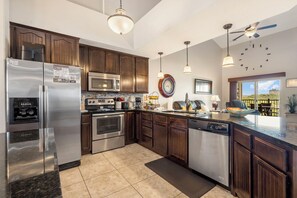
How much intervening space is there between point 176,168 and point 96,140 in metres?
1.80

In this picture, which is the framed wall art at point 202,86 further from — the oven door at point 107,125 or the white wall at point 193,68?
the oven door at point 107,125

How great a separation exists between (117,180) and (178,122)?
1.34 metres

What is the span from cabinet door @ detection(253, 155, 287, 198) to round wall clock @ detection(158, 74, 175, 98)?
3775 mm

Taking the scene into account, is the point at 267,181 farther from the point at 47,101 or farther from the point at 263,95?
the point at 263,95

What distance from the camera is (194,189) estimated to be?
6.19 feet

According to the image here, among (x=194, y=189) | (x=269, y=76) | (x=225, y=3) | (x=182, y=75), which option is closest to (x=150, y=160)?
(x=194, y=189)

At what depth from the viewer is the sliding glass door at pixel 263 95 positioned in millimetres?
5871

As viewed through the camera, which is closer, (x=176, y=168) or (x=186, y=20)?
(x=186, y=20)

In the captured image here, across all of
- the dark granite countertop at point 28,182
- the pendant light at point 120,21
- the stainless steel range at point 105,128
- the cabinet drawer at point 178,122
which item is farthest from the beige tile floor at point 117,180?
the pendant light at point 120,21

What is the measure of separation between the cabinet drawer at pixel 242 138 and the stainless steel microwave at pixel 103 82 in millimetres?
2880

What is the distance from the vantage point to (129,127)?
3.67 meters

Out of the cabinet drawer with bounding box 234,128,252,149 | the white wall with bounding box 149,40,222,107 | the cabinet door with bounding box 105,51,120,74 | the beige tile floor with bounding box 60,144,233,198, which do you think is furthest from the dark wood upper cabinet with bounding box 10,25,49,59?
the cabinet drawer with bounding box 234,128,252,149

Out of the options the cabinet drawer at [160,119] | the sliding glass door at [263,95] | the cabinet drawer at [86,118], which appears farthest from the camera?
the sliding glass door at [263,95]

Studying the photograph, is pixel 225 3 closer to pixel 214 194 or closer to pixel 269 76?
pixel 214 194
